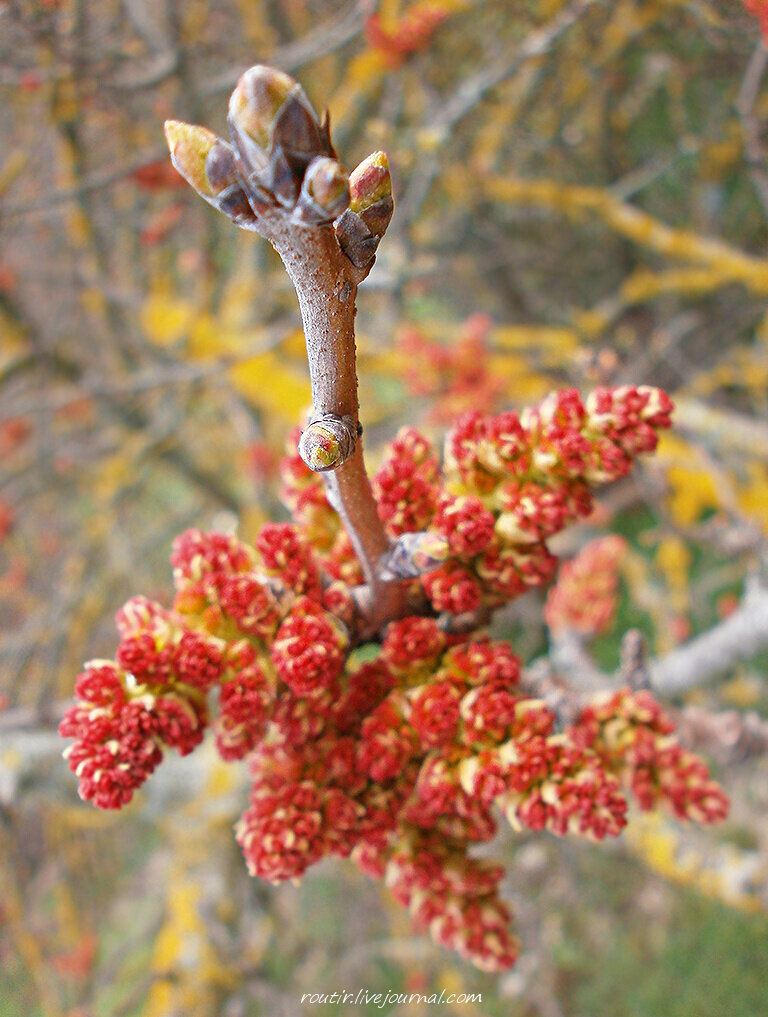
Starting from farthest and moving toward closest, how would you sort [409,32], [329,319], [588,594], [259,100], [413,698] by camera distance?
[409,32] → [588,594] → [413,698] → [329,319] → [259,100]

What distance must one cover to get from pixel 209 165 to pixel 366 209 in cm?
14

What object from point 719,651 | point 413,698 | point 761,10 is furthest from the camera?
point 719,651

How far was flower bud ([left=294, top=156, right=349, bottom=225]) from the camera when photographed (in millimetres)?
529

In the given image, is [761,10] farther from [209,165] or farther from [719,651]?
[209,165]

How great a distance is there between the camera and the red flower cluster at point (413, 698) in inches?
38.3

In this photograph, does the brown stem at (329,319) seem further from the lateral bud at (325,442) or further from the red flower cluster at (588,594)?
the red flower cluster at (588,594)

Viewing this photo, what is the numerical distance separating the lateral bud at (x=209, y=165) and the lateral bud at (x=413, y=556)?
17.6 inches

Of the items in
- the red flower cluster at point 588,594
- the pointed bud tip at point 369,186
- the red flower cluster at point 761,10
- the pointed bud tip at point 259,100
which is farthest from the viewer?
the red flower cluster at point 588,594

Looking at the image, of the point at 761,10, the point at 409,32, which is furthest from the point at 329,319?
the point at 409,32

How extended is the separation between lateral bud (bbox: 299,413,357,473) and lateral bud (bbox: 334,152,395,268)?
0.16 m

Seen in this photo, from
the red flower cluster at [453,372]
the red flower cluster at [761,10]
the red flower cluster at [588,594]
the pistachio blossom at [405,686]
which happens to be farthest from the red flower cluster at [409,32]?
the pistachio blossom at [405,686]

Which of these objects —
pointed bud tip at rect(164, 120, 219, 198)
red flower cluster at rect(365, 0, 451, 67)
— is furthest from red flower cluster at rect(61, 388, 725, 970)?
red flower cluster at rect(365, 0, 451, 67)

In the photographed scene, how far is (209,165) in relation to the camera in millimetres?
575

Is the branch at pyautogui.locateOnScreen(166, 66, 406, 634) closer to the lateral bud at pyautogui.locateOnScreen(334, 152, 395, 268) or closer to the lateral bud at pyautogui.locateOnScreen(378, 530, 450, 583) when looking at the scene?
the lateral bud at pyautogui.locateOnScreen(334, 152, 395, 268)
